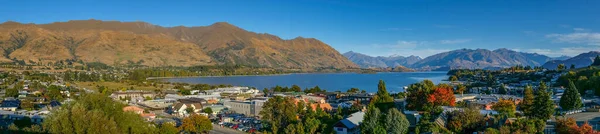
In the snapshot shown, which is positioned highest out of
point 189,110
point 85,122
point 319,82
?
point 85,122

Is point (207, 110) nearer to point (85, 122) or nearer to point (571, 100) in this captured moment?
point (85, 122)

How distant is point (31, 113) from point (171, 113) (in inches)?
336

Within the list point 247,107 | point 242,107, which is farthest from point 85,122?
point 242,107

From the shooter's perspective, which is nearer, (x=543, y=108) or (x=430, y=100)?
(x=543, y=108)

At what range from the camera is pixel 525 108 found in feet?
70.0

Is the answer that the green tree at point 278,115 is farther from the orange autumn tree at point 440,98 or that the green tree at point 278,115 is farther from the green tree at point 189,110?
the green tree at point 189,110

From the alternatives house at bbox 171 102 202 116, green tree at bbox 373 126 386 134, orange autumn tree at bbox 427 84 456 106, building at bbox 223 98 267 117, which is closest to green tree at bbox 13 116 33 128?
house at bbox 171 102 202 116

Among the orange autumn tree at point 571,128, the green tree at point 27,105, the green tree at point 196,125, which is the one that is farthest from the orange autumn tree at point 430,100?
the green tree at point 27,105

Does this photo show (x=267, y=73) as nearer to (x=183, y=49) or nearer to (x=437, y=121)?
(x=183, y=49)

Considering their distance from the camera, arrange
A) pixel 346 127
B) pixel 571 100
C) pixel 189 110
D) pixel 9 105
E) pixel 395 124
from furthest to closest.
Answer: pixel 9 105 < pixel 189 110 < pixel 571 100 < pixel 346 127 < pixel 395 124

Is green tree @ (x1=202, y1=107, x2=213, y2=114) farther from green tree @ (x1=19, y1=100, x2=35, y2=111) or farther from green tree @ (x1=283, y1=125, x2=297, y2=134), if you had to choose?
green tree @ (x1=283, y1=125, x2=297, y2=134)

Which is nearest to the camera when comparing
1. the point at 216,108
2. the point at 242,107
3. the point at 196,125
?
the point at 196,125

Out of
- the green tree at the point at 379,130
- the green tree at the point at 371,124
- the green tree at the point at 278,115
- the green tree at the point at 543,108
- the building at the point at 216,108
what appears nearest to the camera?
the green tree at the point at 379,130

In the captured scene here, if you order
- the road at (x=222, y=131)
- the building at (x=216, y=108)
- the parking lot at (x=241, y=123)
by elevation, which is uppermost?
the building at (x=216, y=108)
